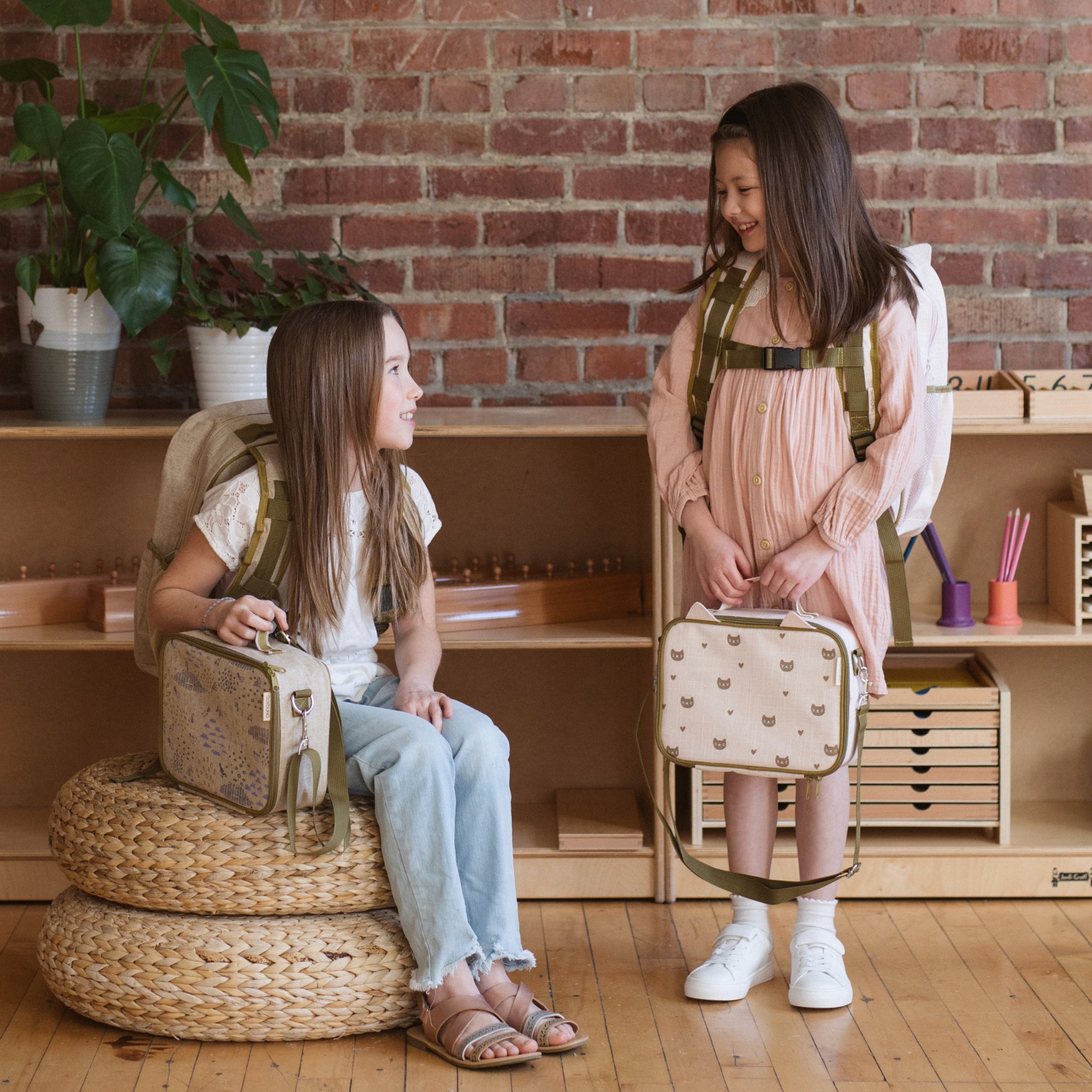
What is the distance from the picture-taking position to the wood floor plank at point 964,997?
1769 mm

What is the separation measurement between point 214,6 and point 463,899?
172 cm

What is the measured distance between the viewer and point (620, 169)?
253 centimetres

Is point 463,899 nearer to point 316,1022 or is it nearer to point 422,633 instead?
point 316,1022

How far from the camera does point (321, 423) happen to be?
6.10 ft

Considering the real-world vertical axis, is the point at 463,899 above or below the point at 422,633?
below

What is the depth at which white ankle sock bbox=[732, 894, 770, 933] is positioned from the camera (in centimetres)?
203

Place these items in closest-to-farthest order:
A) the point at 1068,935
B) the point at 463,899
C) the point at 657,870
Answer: the point at 463,899, the point at 1068,935, the point at 657,870

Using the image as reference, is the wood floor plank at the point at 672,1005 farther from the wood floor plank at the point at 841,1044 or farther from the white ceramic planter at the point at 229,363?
the white ceramic planter at the point at 229,363

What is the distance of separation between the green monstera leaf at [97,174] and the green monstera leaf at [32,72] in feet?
0.85

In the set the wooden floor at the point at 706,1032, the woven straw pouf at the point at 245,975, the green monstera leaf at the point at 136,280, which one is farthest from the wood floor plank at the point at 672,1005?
the green monstera leaf at the point at 136,280

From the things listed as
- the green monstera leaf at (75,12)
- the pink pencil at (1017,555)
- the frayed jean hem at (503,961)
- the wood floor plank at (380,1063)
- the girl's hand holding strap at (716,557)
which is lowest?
the wood floor plank at (380,1063)

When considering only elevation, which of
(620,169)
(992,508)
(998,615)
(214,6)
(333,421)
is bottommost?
(998,615)

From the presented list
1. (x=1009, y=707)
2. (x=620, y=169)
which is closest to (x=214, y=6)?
(x=620, y=169)

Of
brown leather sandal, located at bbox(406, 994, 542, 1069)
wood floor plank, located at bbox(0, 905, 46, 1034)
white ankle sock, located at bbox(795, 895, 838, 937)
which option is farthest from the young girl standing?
wood floor plank, located at bbox(0, 905, 46, 1034)
